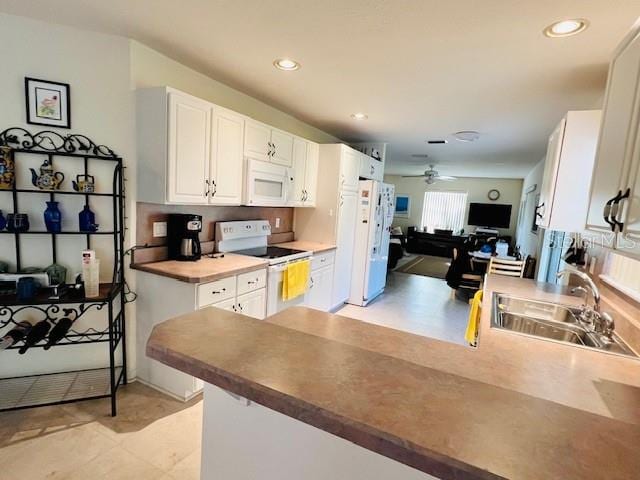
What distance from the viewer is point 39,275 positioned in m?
1.99

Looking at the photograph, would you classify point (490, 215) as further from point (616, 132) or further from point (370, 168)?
point (616, 132)

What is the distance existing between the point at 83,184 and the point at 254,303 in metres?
1.47

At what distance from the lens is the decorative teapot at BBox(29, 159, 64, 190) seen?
2.01 metres

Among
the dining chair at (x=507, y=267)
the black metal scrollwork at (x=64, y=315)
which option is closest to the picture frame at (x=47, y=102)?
the black metal scrollwork at (x=64, y=315)

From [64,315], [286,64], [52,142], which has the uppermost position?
[286,64]

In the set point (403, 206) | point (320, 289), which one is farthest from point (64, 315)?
point (403, 206)

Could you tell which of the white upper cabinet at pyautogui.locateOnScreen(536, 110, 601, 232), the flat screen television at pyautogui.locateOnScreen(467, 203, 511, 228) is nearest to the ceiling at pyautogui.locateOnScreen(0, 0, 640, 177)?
the white upper cabinet at pyautogui.locateOnScreen(536, 110, 601, 232)

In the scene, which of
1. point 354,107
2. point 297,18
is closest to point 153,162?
point 297,18

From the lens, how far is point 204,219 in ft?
9.61

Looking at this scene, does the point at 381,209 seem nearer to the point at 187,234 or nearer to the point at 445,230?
the point at 187,234

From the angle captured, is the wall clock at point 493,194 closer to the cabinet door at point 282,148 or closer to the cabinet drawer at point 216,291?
the cabinet door at point 282,148

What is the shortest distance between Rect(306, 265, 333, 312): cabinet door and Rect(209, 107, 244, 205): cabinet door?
4.36 ft

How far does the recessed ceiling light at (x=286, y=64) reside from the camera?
89.7 inches

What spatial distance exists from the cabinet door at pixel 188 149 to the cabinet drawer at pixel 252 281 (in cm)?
68
